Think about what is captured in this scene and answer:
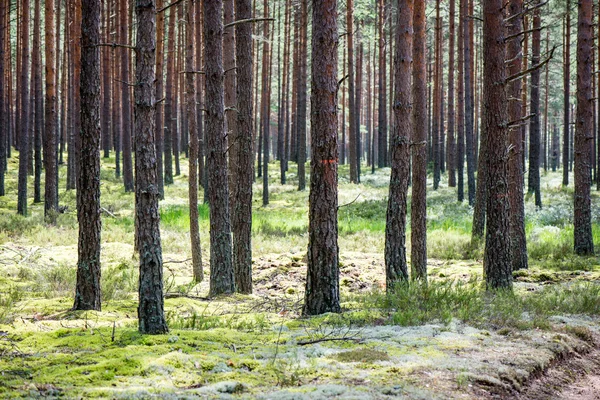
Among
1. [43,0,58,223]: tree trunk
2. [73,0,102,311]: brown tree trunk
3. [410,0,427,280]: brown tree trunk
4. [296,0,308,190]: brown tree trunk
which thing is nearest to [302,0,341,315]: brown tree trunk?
[73,0,102,311]: brown tree trunk

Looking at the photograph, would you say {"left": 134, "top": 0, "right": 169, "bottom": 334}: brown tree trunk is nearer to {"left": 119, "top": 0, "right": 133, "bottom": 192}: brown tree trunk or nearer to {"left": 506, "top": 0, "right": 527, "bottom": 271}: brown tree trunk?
{"left": 506, "top": 0, "right": 527, "bottom": 271}: brown tree trunk

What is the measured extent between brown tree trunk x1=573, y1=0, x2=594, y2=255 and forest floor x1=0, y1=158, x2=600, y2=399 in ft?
3.05

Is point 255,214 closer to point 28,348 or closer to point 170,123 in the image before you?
point 170,123

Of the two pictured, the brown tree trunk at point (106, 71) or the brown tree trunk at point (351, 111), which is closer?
the brown tree trunk at point (351, 111)

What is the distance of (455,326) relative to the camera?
7.03 m

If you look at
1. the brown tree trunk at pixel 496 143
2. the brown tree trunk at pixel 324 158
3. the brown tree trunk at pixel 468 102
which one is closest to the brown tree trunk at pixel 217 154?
the brown tree trunk at pixel 324 158

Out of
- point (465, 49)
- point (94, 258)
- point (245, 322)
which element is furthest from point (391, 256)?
point (465, 49)

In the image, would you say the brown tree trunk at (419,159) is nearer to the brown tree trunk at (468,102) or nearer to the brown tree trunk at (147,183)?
the brown tree trunk at (147,183)

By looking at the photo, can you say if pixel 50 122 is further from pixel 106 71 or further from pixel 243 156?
pixel 243 156

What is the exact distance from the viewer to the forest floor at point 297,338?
4.76 m

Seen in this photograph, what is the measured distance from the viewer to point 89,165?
7410mm

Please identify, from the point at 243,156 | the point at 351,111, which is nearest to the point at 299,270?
the point at 243,156

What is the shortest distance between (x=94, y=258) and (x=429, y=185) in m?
26.6

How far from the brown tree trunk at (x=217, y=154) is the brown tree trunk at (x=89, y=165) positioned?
248 centimetres
